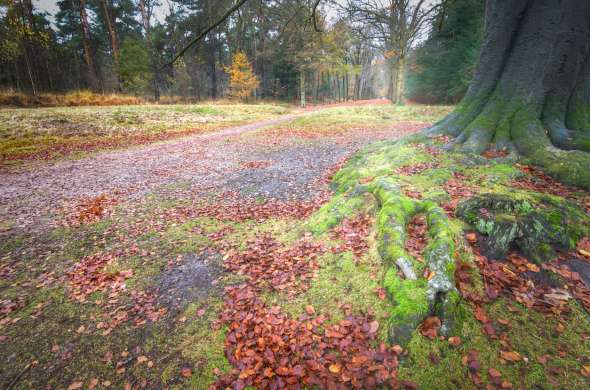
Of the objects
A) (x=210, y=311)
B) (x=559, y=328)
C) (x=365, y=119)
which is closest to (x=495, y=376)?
(x=559, y=328)

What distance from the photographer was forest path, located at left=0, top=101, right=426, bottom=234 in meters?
7.99

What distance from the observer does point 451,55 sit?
77.4 feet

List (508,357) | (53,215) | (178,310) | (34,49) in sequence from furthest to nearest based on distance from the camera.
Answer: (34,49)
(53,215)
(178,310)
(508,357)

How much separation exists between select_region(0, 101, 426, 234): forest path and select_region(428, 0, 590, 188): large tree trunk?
16.6 ft

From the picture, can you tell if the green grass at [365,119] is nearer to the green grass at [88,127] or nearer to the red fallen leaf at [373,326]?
the green grass at [88,127]

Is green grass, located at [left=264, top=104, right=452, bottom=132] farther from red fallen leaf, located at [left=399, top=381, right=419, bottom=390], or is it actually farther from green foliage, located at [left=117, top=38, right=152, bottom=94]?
green foliage, located at [left=117, top=38, right=152, bottom=94]

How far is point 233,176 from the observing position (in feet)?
32.2

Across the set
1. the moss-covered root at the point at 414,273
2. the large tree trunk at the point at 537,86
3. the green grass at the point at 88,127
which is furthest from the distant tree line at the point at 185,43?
the moss-covered root at the point at 414,273

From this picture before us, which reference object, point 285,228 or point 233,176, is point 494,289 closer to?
point 285,228

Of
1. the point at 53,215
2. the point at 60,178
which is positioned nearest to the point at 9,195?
the point at 60,178

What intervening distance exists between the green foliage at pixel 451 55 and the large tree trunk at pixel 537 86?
14.9m

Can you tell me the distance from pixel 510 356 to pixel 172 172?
10.8m

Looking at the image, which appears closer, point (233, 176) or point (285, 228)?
point (285, 228)

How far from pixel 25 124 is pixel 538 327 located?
72.1 feet
